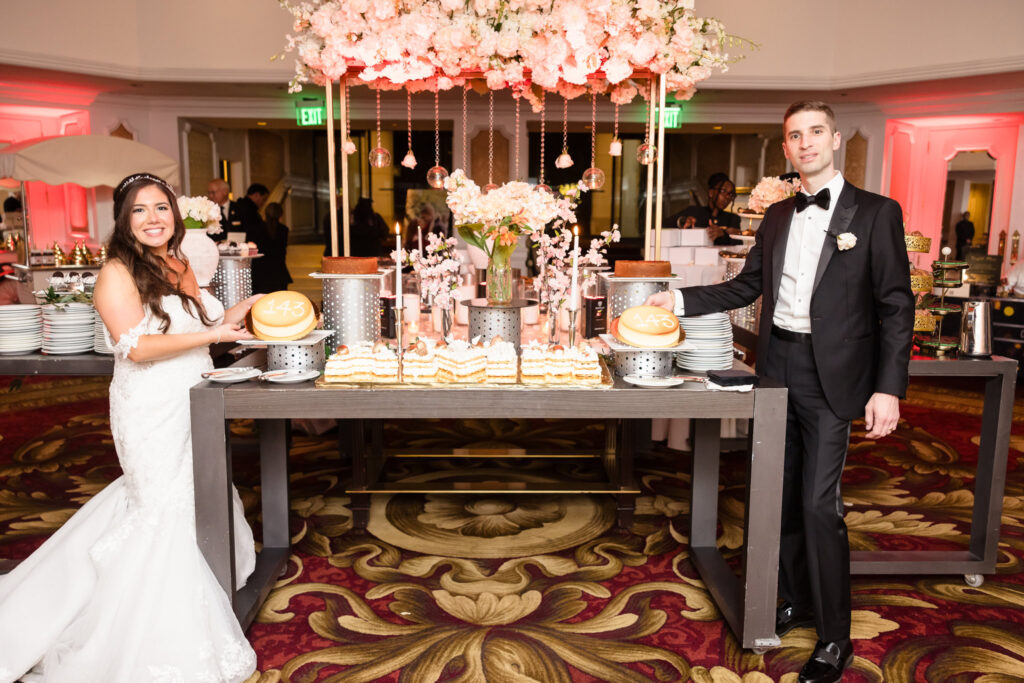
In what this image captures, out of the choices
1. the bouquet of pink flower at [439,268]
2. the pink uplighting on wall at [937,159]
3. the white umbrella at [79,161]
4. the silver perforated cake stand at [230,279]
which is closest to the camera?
the bouquet of pink flower at [439,268]

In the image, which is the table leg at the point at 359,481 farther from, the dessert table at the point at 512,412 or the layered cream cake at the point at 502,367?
the layered cream cake at the point at 502,367

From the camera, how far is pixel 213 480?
7.59 ft

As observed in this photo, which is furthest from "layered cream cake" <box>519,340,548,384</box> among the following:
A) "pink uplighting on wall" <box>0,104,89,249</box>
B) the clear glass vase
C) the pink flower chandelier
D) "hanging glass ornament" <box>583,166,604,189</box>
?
"pink uplighting on wall" <box>0,104,89,249</box>

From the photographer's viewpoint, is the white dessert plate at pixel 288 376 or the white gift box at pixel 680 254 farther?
the white gift box at pixel 680 254

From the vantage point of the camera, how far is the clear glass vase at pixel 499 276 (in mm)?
2836

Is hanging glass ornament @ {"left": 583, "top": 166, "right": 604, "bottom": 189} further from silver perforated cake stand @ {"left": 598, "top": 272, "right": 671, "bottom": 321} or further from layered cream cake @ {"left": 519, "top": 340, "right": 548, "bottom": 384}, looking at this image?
layered cream cake @ {"left": 519, "top": 340, "right": 548, "bottom": 384}

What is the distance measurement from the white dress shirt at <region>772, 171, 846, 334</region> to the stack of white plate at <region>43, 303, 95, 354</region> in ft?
8.20

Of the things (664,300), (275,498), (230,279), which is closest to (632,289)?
(664,300)

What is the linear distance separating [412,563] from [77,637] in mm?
1230

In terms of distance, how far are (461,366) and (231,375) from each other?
0.70 m

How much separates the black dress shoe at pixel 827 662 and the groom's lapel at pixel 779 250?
108 centimetres

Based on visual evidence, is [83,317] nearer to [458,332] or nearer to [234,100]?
[458,332]

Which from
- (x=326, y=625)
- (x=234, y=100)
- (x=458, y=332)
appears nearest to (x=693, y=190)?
(x=234, y=100)

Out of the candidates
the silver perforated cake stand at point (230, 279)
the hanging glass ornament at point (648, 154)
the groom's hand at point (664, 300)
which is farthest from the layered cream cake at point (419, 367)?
the silver perforated cake stand at point (230, 279)
